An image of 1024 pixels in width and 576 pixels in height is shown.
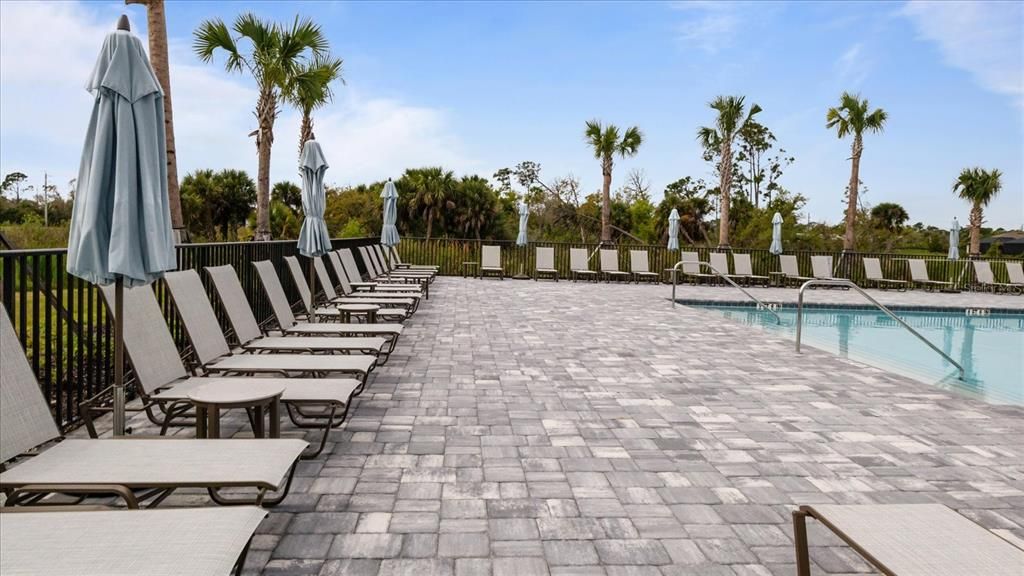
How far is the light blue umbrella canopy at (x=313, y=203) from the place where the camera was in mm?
7984

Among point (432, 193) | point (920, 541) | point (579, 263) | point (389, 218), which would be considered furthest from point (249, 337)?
point (432, 193)

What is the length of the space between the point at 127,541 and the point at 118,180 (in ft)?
6.11

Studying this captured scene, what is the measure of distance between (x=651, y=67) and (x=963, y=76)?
12281 mm

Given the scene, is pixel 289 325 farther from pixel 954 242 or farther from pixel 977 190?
pixel 977 190

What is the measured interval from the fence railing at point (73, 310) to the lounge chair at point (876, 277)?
16.8 m

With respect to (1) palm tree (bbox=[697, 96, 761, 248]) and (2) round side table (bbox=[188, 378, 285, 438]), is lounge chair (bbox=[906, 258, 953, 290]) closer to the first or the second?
(1) palm tree (bbox=[697, 96, 761, 248])

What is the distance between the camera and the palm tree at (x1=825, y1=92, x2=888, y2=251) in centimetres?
2258

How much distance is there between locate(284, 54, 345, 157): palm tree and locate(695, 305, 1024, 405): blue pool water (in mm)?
9878

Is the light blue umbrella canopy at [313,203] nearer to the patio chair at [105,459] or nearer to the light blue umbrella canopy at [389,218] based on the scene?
the patio chair at [105,459]

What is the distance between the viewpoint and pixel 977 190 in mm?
26016

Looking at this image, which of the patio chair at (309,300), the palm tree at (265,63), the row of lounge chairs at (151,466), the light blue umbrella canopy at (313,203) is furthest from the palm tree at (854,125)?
the row of lounge chairs at (151,466)

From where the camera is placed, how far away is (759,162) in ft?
144

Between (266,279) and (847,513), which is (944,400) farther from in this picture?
(266,279)

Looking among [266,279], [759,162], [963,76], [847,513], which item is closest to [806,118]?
[759,162]
